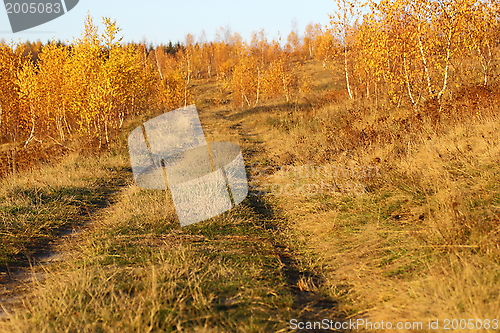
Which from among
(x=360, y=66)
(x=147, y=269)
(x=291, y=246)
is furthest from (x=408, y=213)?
(x=360, y=66)

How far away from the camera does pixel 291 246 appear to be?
5.38 metres

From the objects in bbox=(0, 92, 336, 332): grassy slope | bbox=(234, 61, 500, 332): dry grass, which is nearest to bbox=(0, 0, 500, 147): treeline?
bbox=(234, 61, 500, 332): dry grass

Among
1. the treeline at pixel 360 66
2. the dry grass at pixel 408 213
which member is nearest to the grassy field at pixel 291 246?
the dry grass at pixel 408 213

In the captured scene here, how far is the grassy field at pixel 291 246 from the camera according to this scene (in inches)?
121

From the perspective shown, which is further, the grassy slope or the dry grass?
the dry grass

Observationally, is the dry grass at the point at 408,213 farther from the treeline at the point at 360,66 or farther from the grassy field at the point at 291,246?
the treeline at the point at 360,66

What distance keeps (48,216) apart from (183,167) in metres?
4.81

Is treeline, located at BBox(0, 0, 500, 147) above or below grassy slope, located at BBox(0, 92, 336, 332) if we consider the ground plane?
above

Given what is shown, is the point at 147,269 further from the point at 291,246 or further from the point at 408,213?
the point at 408,213

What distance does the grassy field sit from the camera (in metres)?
3.09

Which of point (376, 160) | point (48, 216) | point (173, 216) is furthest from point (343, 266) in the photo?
point (48, 216)

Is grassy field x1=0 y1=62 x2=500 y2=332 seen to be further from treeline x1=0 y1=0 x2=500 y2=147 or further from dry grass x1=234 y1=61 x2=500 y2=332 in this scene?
treeline x1=0 y1=0 x2=500 y2=147

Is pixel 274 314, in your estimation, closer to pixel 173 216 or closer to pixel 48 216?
pixel 173 216

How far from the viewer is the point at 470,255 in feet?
11.6
